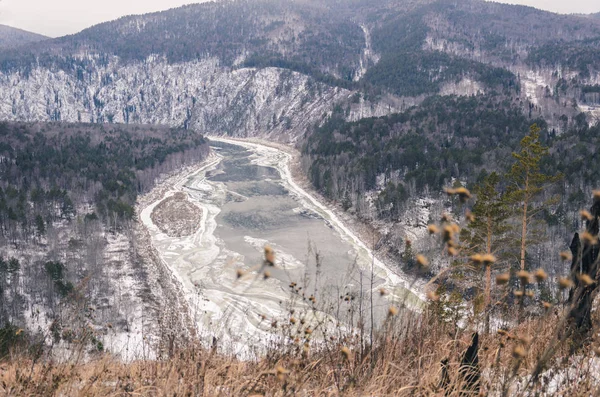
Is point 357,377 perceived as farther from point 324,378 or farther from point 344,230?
point 344,230

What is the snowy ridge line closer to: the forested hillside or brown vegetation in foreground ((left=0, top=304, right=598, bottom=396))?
brown vegetation in foreground ((left=0, top=304, right=598, bottom=396))

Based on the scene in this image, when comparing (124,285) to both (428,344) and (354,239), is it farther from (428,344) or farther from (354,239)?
(428,344)

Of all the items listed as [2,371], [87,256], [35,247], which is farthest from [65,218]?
[2,371]

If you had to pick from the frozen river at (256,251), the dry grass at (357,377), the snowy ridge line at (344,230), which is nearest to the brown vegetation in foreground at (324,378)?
the dry grass at (357,377)

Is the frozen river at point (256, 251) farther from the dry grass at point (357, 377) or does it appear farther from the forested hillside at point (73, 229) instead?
the dry grass at point (357, 377)

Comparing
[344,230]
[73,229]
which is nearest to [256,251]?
[344,230]
